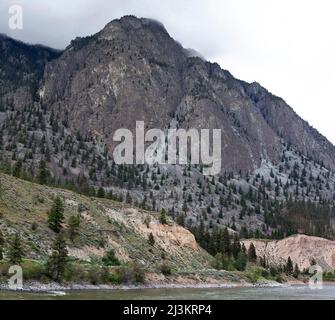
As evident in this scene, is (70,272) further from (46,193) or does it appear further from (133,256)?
(46,193)

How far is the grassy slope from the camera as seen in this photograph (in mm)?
86500

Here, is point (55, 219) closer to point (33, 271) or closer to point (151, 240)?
point (33, 271)

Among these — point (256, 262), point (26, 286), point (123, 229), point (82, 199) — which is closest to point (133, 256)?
point (123, 229)

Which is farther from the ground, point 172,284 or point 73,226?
point 73,226

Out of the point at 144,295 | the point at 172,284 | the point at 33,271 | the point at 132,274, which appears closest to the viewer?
the point at 144,295

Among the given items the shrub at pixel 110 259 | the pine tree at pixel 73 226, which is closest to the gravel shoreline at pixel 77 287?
the shrub at pixel 110 259

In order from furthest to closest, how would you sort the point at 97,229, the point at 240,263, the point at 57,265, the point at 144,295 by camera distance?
the point at 240,263, the point at 97,229, the point at 57,265, the point at 144,295

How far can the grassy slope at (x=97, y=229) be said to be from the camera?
284 ft

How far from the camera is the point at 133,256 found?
4102 inches

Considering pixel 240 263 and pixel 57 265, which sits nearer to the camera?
pixel 57 265

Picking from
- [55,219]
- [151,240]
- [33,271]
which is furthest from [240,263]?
[33,271]

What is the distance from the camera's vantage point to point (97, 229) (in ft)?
343
